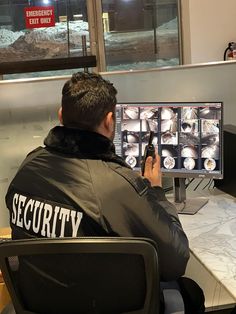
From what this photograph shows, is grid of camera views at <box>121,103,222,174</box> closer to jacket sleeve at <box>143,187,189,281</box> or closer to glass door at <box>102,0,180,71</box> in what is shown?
jacket sleeve at <box>143,187,189,281</box>

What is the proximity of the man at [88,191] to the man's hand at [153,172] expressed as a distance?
0.63 ft

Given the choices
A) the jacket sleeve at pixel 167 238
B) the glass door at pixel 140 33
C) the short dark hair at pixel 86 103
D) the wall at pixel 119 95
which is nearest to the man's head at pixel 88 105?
the short dark hair at pixel 86 103

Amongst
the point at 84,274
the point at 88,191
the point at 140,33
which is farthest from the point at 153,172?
the point at 140,33

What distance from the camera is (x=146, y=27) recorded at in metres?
5.04

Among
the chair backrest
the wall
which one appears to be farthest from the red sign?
the chair backrest

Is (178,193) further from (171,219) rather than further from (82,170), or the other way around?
(82,170)

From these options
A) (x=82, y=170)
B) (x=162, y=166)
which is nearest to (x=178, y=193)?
(x=162, y=166)

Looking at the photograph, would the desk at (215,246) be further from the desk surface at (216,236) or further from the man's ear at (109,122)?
the man's ear at (109,122)

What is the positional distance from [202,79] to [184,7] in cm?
246

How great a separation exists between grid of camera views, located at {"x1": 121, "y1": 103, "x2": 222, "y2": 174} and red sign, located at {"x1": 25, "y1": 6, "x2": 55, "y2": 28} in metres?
2.93

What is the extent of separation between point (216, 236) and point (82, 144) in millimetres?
762

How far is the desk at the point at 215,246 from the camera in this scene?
1569mm

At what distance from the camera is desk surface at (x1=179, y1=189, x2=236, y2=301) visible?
1569mm

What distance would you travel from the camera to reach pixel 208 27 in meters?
4.74
